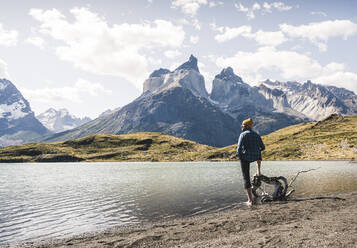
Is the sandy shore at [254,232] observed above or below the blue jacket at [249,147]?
below

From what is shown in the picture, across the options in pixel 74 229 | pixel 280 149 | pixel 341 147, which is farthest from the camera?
pixel 280 149

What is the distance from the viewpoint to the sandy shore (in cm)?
1118

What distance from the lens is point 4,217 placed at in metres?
21.8

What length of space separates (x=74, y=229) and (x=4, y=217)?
8.30 m

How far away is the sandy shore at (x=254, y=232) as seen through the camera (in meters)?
11.2

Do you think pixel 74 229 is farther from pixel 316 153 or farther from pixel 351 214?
pixel 316 153

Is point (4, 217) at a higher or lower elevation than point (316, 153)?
higher

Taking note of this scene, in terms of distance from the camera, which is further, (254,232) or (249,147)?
(249,147)

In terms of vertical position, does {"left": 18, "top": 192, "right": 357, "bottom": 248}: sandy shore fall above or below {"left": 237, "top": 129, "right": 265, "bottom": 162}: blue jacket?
below

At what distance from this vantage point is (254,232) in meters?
13.0

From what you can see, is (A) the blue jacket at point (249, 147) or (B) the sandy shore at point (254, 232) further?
(A) the blue jacket at point (249, 147)

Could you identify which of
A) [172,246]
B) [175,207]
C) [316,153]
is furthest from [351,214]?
[316,153]

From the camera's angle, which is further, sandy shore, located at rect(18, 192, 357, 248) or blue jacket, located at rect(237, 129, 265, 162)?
blue jacket, located at rect(237, 129, 265, 162)

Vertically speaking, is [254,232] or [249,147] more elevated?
[249,147]
